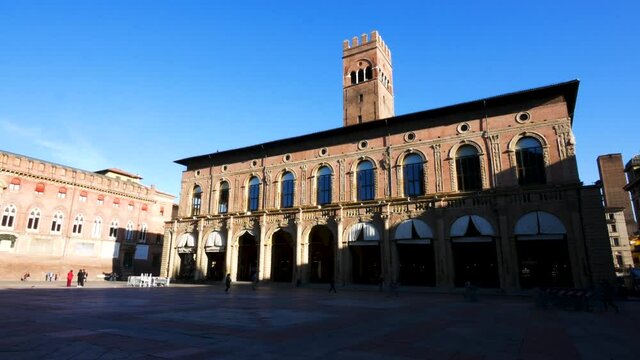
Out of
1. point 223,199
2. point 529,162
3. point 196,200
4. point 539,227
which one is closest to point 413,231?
point 539,227

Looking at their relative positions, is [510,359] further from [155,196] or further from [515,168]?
[155,196]

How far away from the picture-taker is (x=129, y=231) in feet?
189

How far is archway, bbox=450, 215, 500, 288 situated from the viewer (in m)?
28.3

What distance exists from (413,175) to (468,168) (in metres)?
4.49

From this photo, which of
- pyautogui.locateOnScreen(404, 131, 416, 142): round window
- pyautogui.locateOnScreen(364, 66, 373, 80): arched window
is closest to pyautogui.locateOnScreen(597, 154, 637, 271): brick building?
pyautogui.locateOnScreen(364, 66, 373, 80): arched window

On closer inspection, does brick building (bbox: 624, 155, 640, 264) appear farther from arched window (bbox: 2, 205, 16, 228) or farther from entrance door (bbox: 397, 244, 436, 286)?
arched window (bbox: 2, 205, 16, 228)

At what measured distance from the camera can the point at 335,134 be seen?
37.2m

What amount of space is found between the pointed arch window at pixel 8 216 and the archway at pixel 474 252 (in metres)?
49.1

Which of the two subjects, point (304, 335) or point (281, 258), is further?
point (281, 258)

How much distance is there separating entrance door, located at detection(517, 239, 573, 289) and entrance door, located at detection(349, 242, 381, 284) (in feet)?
37.4

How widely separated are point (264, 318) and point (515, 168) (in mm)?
23867

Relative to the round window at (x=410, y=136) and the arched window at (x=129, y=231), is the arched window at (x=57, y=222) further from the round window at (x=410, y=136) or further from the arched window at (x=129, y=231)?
the round window at (x=410, y=136)

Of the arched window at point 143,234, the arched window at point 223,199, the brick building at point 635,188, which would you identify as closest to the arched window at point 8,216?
the arched window at point 143,234

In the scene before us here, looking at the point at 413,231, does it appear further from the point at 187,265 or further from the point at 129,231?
the point at 129,231
